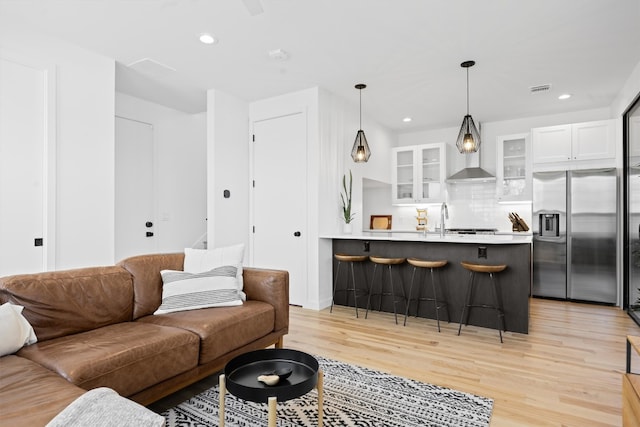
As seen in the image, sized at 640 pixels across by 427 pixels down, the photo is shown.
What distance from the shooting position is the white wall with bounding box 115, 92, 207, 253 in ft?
16.1

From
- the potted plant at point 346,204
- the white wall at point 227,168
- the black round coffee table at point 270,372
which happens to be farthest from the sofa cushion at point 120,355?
the potted plant at point 346,204

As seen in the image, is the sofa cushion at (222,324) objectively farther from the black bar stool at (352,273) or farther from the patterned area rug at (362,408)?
the black bar stool at (352,273)

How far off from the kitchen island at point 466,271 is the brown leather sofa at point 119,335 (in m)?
1.74

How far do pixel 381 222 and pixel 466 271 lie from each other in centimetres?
318

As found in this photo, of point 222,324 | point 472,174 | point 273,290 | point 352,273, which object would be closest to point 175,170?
point 352,273

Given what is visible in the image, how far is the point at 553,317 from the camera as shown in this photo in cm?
400

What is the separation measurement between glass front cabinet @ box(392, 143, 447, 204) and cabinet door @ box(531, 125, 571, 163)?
1358 millimetres

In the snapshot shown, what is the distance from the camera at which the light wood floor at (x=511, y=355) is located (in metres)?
2.09

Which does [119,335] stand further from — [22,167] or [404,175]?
[404,175]

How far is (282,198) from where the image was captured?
464 centimetres

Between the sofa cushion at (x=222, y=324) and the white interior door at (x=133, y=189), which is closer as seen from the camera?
the sofa cushion at (x=222, y=324)

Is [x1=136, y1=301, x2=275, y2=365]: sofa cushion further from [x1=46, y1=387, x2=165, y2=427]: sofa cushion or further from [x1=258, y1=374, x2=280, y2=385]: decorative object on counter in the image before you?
[x1=46, y1=387, x2=165, y2=427]: sofa cushion

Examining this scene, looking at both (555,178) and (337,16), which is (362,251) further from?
(555,178)

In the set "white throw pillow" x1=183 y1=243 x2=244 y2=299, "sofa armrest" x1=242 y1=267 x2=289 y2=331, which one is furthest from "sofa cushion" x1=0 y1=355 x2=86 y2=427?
"sofa armrest" x1=242 y1=267 x2=289 y2=331
